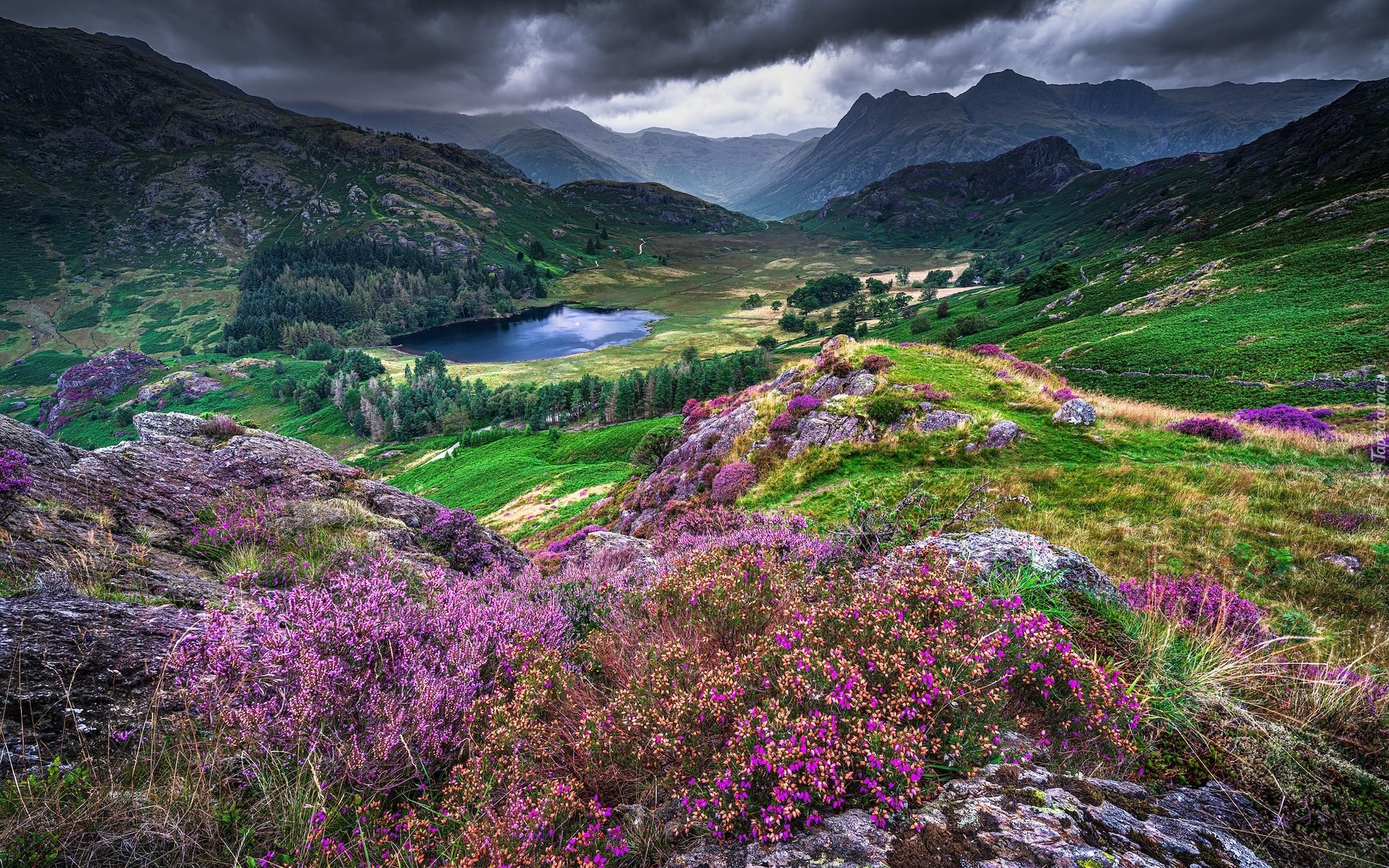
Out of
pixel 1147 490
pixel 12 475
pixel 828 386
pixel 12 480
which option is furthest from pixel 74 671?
pixel 828 386

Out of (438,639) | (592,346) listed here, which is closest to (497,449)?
(438,639)

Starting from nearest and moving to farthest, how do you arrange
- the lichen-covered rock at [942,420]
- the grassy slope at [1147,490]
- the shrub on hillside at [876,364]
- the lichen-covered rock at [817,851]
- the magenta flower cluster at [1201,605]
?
the lichen-covered rock at [817,851] → the magenta flower cluster at [1201,605] → the grassy slope at [1147,490] → the lichen-covered rock at [942,420] → the shrub on hillside at [876,364]

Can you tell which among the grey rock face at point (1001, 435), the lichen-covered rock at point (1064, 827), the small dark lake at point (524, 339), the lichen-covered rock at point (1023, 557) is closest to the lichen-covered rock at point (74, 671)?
the lichen-covered rock at point (1064, 827)

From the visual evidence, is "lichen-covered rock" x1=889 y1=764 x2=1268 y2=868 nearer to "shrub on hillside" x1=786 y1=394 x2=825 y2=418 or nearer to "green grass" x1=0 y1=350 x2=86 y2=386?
"shrub on hillside" x1=786 y1=394 x2=825 y2=418

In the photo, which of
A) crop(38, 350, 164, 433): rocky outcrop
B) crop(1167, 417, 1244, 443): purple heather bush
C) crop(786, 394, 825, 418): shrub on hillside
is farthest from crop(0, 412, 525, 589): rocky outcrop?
crop(38, 350, 164, 433): rocky outcrop

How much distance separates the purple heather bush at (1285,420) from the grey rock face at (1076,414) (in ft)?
26.4

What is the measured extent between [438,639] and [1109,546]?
9989 mm

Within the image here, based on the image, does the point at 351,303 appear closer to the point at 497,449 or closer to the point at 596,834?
the point at 497,449

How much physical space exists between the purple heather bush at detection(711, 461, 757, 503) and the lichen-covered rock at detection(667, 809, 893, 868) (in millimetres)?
12993

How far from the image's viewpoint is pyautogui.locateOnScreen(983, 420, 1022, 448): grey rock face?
13.5 metres

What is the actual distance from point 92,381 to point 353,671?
217261 mm

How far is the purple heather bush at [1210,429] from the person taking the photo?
13758 millimetres

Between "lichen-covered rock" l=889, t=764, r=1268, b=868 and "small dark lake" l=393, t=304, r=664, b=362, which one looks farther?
"small dark lake" l=393, t=304, r=664, b=362

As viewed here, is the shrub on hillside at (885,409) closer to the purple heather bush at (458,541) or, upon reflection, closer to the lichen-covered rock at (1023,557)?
the lichen-covered rock at (1023,557)
